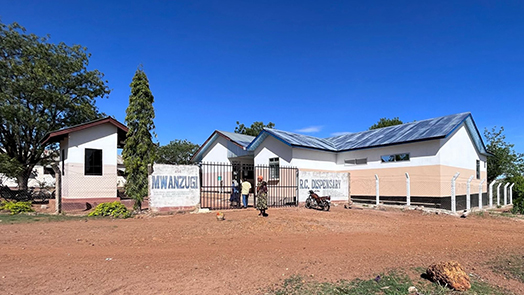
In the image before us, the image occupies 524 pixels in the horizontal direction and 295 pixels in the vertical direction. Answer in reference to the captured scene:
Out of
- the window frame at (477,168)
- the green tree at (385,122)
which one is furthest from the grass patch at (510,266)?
the green tree at (385,122)

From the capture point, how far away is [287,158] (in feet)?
60.9

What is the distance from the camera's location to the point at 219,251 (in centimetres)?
667

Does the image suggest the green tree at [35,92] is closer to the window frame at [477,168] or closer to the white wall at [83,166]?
the white wall at [83,166]

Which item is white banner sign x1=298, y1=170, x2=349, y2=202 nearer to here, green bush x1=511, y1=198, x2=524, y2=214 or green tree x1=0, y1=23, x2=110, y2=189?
green bush x1=511, y1=198, x2=524, y2=214

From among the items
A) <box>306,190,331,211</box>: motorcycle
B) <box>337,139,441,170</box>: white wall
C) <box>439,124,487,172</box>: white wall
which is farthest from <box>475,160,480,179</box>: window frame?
<box>306,190,331,211</box>: motorcycle

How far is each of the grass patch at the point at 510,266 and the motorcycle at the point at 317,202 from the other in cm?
793

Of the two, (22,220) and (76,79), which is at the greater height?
(76,79)

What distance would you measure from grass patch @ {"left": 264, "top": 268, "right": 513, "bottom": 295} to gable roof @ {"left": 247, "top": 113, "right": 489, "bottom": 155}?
12686mm

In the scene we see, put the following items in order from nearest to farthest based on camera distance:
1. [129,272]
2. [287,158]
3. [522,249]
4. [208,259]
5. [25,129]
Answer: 1. [129,272]
2. [208,259]
3. [522,249]
4. [287,158]
5. [25,129]

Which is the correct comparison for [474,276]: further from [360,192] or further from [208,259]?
[360,192]

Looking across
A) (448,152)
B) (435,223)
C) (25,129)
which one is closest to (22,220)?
(25,129)

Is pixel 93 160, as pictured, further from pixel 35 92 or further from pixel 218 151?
pixel 218 151

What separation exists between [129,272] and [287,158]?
1401 centimetres

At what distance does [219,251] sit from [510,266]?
18.6ft
